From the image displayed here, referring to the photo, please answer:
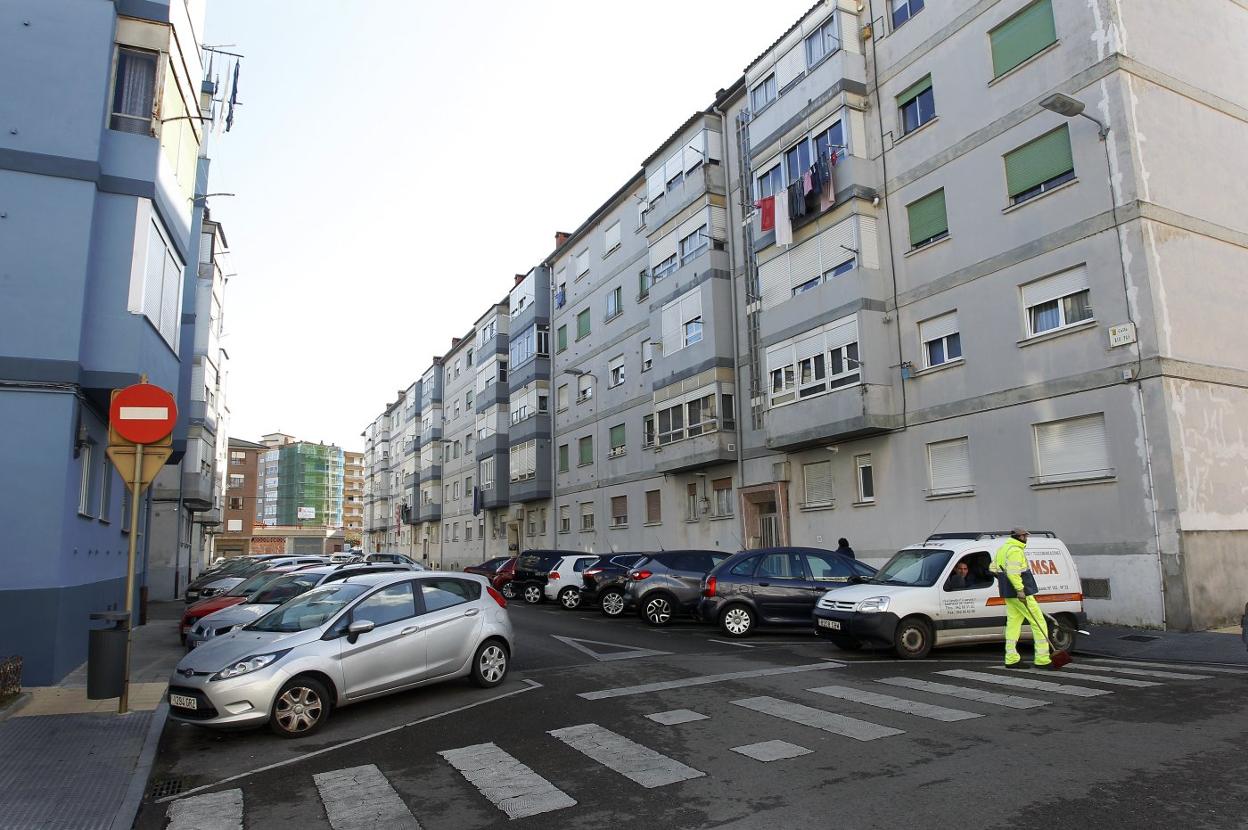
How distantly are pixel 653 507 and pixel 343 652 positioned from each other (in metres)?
22.0

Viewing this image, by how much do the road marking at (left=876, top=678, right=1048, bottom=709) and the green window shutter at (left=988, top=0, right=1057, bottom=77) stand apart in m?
13.8

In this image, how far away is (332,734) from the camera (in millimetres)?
7746

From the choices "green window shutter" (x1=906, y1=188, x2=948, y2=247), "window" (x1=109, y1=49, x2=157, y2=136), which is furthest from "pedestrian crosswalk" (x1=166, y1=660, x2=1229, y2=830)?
"green window shutter" (x1=906, y1=188, x2=948, y2=247)

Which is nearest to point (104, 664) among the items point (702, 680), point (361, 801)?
point (361, 801)

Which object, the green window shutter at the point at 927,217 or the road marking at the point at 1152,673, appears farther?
the green window shutter at the point at 927,217

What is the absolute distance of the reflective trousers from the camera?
10.5 metres

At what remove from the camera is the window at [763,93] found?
23.9 m

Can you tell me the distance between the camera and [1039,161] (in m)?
16.7

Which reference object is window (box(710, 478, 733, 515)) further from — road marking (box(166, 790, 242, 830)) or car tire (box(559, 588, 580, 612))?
road marking (box(166, 790, 242, 830))

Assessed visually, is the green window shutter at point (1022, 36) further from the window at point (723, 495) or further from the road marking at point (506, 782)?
the road marking at point (506, 782)

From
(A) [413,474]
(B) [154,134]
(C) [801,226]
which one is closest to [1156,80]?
(C) [801,226]

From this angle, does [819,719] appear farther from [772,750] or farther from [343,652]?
[343,652]

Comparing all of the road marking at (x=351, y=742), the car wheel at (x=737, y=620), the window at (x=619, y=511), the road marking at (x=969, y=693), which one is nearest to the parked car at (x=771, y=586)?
the car wheel at (x=737, y=620)

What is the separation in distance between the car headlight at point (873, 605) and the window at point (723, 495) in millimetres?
13826
